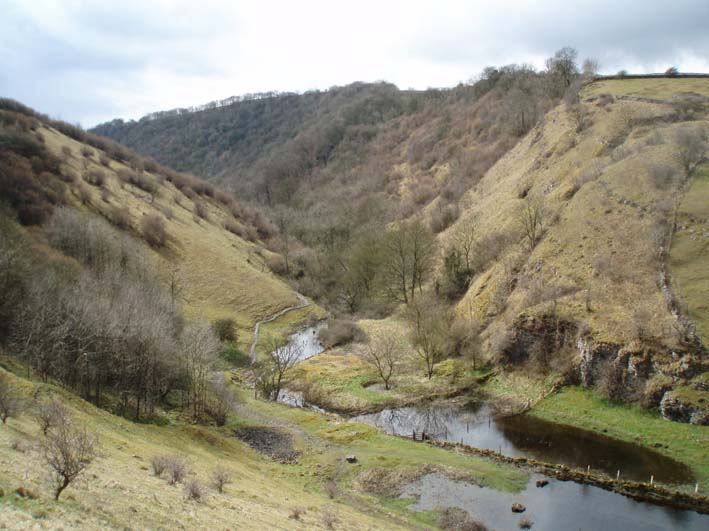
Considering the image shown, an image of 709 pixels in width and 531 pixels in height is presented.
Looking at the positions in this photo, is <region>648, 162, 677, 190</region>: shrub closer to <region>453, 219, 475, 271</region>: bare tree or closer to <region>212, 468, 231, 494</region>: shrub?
<region>453, 219, 475, 271</region>: bare tree

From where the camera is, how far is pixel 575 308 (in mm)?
47656

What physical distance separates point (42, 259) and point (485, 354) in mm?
42019

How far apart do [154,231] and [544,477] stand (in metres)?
67.0

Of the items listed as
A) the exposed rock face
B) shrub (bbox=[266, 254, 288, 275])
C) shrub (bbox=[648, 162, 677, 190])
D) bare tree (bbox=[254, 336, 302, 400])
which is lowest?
bare tree (bbox=[254, 336, 302, 400])

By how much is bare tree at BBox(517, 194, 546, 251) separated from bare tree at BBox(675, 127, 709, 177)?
1511 centimetres

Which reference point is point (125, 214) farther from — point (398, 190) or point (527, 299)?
point (398, 190)

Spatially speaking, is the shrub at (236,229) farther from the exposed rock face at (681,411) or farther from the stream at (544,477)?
the exposed rock face at (681,411)

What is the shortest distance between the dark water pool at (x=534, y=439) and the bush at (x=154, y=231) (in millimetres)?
49793

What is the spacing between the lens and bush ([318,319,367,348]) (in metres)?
65.6

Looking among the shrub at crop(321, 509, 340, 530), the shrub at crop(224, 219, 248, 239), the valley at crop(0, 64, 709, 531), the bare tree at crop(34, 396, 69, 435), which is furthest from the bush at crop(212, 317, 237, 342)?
the shrub at crop(224, 219, 248, 239)

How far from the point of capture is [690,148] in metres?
56.9

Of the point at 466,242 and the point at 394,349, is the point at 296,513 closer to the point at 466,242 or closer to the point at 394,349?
the point at 394,349

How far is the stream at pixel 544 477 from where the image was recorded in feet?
91.4

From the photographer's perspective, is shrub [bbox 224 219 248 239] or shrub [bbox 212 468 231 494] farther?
shrub [bbox 224 219 248 239]
